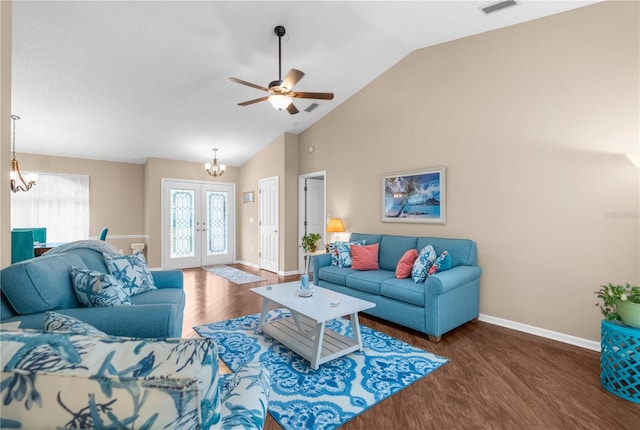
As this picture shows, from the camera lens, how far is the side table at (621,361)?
6.80 ft

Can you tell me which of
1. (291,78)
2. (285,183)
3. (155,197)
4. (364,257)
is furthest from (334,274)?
(155,197)

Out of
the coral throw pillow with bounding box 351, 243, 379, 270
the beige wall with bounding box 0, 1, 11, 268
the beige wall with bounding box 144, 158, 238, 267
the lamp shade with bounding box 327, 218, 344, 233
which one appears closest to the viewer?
the beige wall with bounding box 0, 1, 11, 268

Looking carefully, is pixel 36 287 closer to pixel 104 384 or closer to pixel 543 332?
pixel 104 384

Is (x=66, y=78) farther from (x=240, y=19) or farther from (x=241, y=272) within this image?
(x=241, y=272)

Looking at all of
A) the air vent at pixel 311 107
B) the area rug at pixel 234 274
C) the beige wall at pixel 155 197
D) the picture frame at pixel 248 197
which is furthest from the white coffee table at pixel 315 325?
the beige wall at pixel 155 197

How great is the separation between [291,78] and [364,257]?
2.43 metres

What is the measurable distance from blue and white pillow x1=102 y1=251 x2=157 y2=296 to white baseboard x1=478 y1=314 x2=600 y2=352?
3.69m

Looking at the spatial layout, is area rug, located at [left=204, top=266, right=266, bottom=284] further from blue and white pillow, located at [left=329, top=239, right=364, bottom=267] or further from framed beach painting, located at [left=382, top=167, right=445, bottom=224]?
framed beach painting, located at [left=382, top=167, right=445, bottom=224]

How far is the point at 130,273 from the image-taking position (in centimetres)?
274

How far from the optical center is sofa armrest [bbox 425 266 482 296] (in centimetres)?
296

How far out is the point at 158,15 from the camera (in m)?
3.09

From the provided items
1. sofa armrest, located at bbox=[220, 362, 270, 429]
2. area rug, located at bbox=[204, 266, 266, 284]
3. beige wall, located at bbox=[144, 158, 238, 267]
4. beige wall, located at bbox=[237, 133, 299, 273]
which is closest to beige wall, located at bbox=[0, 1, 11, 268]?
sofa armrest, located at bbox=[220, 362, 270, 429]

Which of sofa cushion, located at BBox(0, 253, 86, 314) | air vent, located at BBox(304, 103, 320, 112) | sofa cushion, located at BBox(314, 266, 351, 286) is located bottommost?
sofa cushion, located at BBox(314, 266, 351, 286)

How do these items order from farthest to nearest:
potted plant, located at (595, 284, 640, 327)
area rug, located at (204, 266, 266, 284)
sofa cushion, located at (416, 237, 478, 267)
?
area rug, located at (204, 266, 266, 284), sofa cushion, located at (416, 237, 478, 267), potted plant, located at (595, 284, 640, 327)
